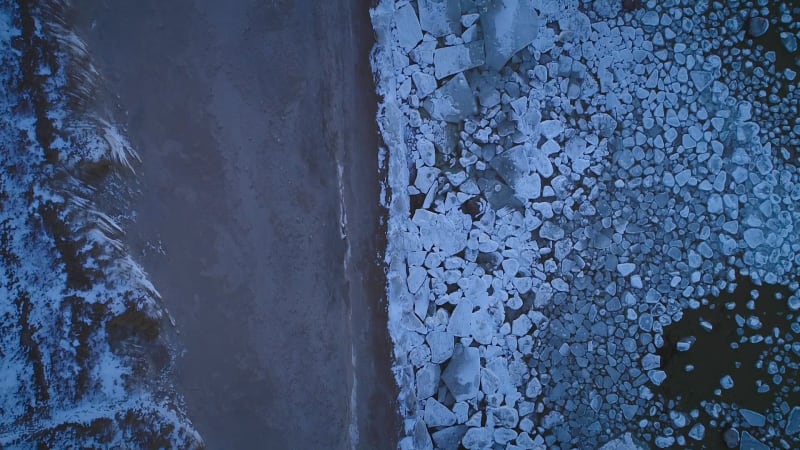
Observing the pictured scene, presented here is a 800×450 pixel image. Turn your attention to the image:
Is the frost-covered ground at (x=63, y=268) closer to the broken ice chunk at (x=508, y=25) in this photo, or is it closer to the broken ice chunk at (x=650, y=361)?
the broken ice chunk at (x=508, y=25)

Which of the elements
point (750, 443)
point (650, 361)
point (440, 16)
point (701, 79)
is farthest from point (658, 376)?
point (440, 16)

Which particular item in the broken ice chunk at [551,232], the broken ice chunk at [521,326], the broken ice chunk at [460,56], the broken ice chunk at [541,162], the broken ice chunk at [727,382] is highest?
the broken ice chunk at [460,56]

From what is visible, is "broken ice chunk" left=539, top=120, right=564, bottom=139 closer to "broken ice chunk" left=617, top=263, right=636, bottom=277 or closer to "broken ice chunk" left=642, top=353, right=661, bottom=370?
"broken ice chunk" left=617, top=263, right=636, bottom=277

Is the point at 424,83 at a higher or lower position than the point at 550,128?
higher

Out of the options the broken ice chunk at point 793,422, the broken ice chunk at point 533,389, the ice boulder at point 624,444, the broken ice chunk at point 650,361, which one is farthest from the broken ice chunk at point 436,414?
the broken ice chunk at point 793,422

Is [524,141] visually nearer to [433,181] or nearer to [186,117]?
[433,181]

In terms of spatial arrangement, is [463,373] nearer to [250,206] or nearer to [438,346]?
[438,346]
